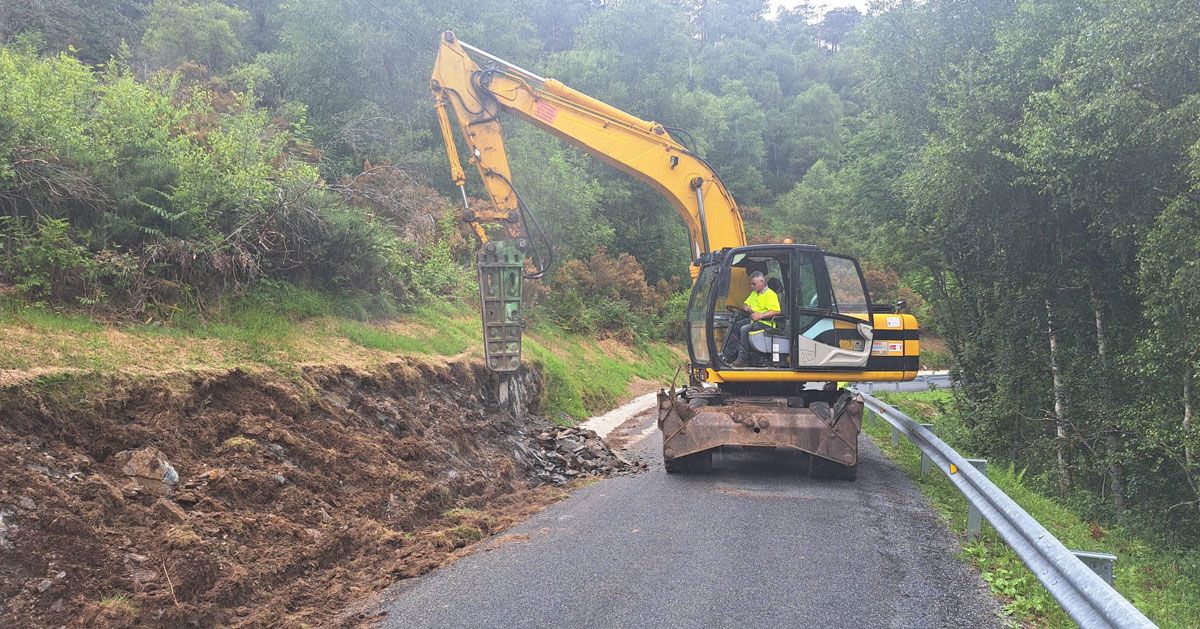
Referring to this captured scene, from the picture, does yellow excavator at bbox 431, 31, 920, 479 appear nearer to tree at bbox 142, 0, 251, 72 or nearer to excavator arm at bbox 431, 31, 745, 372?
excavator arm at bbox 431, 31, 745, 372

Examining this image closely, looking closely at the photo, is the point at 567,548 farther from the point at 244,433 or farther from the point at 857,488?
the point at 857,488

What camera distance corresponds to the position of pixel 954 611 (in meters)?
4.81

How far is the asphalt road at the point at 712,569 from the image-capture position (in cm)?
471

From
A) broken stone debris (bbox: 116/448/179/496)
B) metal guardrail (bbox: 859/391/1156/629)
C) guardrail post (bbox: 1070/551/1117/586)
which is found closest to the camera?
metal guardrail (bbox: 859/391/1156/629)

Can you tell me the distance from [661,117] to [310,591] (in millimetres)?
37566

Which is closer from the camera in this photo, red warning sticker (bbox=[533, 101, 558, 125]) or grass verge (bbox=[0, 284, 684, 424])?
grass verge (bbox=[0, 284, 684, 424])

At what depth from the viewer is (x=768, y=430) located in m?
8.95

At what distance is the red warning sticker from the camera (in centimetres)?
1212

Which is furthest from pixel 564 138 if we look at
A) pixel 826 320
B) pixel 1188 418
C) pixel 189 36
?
pixel 189 36

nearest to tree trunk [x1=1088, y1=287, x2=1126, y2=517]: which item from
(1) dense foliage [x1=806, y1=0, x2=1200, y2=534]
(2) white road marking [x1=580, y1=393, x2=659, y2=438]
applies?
(1) dense foliage [x1=806, y1=0, x2=1200, y2=534]

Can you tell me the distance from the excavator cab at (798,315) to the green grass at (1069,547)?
6.18 ft

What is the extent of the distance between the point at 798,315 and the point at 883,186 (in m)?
11.3

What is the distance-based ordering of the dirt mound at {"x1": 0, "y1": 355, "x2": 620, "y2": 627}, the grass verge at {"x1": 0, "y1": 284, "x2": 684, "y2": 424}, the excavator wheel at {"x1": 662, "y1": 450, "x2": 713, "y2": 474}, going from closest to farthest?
the dirt mound at {"x1": 0, "y1": 355, "x2": 620, "y2": 627} → the grass verge at {"x1": 0, "y1": 284, "x2": 684, "y2": 424} → the excavator wheel at {"x1": 662, "y1": 450, "x2": 713, "y2": 474}

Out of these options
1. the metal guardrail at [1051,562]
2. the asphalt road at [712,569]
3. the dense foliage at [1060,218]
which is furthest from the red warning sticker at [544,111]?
the metal guardrail at [1051,562]
